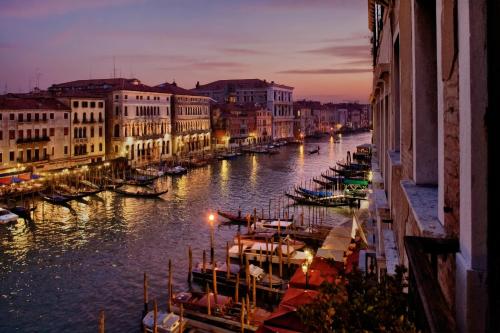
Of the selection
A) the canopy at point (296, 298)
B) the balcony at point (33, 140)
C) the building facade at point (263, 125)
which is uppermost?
the building facade at point (263, 125)

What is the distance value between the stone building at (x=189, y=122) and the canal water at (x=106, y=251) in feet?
43.0

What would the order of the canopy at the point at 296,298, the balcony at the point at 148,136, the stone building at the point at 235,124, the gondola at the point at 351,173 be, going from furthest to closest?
1. the stone building at the point at 235,124
2. the balcony at the point at 148,136
3. the gondola at the point at 351,173
4. the canopy at the point at 296,298

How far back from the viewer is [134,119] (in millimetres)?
30734

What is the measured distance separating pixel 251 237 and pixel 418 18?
37.6 ft

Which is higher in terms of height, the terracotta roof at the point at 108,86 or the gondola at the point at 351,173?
the terracotta roof at the point at 108,86

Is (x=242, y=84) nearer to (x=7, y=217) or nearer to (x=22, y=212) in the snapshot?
(x=22, y=212)

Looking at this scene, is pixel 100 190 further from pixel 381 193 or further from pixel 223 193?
pixel 381 193

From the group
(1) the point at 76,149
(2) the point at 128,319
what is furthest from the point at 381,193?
(1) the point at 76,149

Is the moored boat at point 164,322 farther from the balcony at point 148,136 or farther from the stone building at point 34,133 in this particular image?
the balcony at point 148,136

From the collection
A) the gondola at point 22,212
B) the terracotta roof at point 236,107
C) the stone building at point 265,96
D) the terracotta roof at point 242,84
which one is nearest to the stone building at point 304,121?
the stone building at point 265,96

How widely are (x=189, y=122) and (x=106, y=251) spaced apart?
26.4 metres

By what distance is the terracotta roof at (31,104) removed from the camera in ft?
74.7

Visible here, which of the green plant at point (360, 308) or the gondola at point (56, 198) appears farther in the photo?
the gondola at point (56, 198)

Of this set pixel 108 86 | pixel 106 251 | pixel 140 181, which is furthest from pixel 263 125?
pixel 106 251
